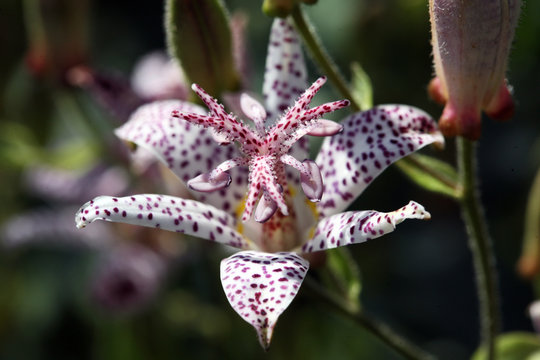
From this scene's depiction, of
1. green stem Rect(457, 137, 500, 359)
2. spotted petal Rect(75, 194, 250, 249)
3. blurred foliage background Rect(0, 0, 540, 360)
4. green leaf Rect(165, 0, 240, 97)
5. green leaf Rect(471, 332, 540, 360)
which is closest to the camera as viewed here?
spotted petal Rect(75, 194, 250, 249)

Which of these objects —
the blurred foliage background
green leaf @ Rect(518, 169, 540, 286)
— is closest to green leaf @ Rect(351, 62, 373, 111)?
green leaf @ Rect(518, 169, 540, 286)

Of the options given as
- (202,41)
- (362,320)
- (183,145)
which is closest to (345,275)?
(362,320)

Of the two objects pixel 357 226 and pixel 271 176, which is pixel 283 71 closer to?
pixel 271 176

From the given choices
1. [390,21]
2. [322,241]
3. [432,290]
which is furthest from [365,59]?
[322,241]

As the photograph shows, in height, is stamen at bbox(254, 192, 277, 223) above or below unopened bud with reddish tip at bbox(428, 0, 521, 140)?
below

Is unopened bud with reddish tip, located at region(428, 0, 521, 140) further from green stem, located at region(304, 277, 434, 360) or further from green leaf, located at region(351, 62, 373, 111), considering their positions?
green stem, located at region(304, 277, 434, 360)

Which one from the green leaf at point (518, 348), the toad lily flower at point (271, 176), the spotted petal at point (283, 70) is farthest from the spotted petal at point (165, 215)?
the green leaf at point (518, 348)
